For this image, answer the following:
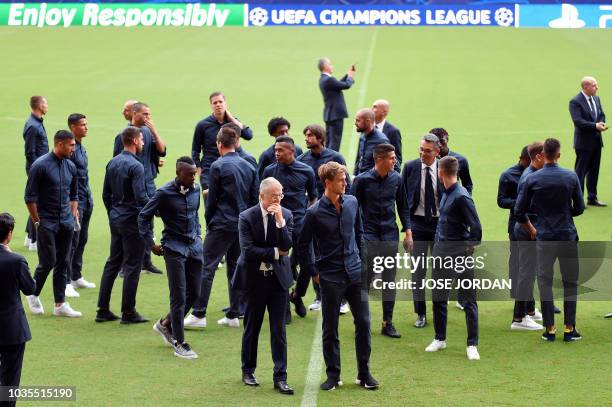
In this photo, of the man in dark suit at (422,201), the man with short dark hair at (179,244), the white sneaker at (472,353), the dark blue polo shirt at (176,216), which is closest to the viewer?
→ the white sneaker at (472,353)

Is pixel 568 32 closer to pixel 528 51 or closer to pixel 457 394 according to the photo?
pixel 528 51

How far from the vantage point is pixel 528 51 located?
38.5 meters

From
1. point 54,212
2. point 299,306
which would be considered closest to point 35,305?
point 54,212

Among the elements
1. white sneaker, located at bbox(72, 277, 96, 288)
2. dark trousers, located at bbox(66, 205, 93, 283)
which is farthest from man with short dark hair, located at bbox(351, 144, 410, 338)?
white sneaker, located at bbox(72, 277, 96, 288)

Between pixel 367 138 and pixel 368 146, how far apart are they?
106 millimetres

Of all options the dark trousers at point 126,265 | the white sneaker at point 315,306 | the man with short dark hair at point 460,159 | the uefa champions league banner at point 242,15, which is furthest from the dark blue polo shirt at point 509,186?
the uefa champions league banner at point 242,15

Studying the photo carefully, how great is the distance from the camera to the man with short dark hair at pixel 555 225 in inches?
482

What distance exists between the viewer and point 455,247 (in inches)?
471

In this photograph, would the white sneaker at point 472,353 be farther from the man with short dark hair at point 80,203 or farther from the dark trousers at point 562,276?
the man with short dark hair at point 80,203

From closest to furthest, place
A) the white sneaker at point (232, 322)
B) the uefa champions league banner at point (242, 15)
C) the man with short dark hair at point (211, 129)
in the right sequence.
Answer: the white sneaker at point (232, 322)
the man with short dark hair at point (211, 129)
the uefa champions league banner at point (242, 15)

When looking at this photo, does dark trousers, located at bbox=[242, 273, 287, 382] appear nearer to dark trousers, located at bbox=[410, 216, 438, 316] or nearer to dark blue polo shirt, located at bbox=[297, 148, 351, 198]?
dark trousers, located at bbox=[410, 216, 438, 316]

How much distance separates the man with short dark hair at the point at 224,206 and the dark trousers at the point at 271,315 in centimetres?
204

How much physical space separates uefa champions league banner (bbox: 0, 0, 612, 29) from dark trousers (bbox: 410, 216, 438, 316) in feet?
109

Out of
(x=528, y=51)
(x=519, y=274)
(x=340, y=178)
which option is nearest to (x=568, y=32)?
(x=528, y=51)
